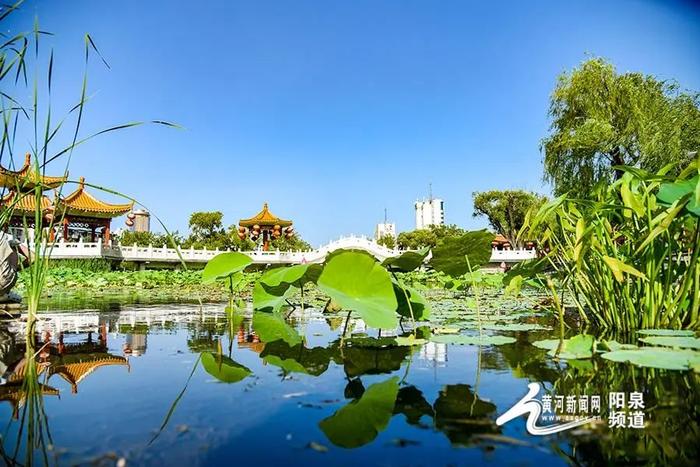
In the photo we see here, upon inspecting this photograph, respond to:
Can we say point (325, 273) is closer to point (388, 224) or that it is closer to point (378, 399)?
point (378, 399)

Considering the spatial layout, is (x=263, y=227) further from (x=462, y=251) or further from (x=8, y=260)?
(x=462, y=251)

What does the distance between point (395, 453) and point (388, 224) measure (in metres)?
86.2

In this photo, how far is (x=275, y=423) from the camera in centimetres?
79

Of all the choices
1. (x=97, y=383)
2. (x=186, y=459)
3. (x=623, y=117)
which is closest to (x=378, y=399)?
(x=186, y=459)

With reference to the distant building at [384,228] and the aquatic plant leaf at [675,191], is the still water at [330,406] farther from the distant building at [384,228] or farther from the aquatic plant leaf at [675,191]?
the distant building at [384,228]

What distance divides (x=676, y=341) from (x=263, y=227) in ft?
94.5

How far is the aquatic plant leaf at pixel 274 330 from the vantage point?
196 centimetres

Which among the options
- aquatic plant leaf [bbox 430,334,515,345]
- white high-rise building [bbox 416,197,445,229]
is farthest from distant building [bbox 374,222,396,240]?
aquatic plant leaf [bbox 430,334,515,345]

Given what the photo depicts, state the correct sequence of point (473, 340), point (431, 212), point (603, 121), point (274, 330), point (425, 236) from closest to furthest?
point (473, 340), point (274, 330), point (603, 121), point (425, 236), point (431, 212)

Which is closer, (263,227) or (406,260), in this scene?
(406,260)

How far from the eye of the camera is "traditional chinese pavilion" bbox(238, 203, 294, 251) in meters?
28.9

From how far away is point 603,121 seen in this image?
1027 centimetres

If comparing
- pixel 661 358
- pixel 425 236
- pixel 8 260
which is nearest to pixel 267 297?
pixel 661 358

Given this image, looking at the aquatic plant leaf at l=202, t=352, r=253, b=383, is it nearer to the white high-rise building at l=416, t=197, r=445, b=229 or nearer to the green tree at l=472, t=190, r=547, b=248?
the green tree at l=472, t=190, r=547, b=248
